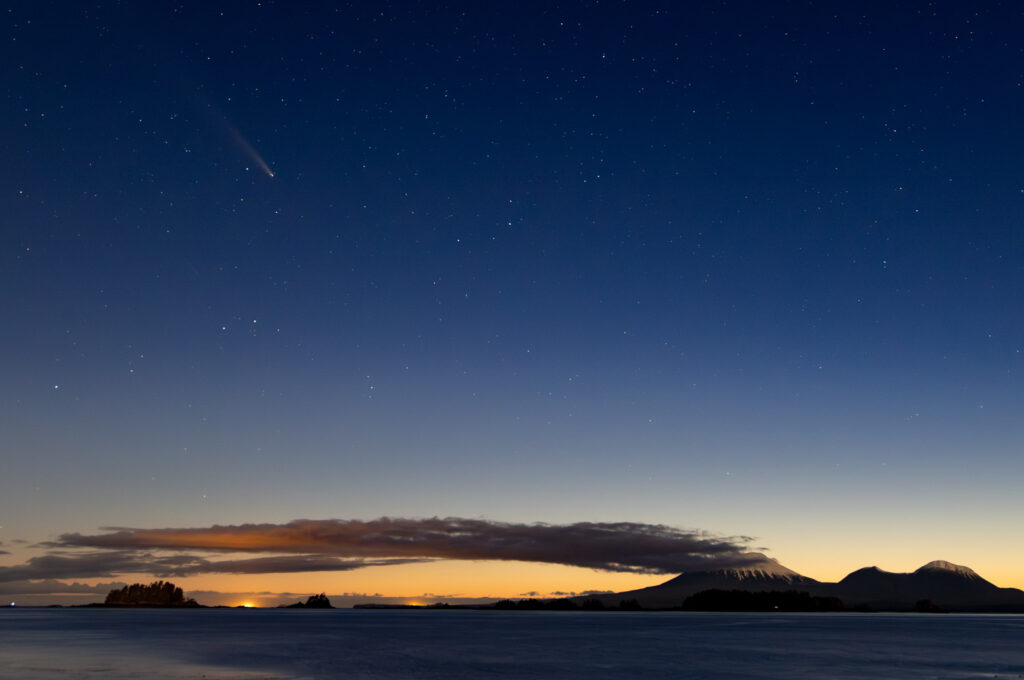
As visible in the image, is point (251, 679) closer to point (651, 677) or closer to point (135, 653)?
point (651, 677)

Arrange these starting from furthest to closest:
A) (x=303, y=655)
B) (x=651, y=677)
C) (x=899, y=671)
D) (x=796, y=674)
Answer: (x=303, y=655)
(x=899, y=671)
(x=796, y=674)
(x=651, y=677)

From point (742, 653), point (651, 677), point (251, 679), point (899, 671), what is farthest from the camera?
point (742, 653)

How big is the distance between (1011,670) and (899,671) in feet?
22.8

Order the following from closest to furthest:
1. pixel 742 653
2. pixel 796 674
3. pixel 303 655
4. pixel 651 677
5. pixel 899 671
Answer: pixel 651 677 < pixel 796 674 < pixel 899 671 < pixel 303 655 < pixel 742 653

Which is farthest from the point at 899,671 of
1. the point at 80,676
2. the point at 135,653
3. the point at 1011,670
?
the point at 135,653

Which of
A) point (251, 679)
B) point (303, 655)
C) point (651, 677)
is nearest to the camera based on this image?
point (251, 679)

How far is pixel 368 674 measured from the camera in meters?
43.3

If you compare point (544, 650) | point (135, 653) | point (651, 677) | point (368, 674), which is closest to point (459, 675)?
point (368, 674)

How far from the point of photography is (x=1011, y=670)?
50156mm

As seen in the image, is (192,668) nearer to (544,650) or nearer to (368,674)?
(368,674)

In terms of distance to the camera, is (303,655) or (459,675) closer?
(459,675)

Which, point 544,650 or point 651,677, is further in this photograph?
point 544,650

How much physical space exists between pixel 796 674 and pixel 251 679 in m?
29.2

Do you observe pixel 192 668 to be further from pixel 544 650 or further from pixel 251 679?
pixel 544 650
